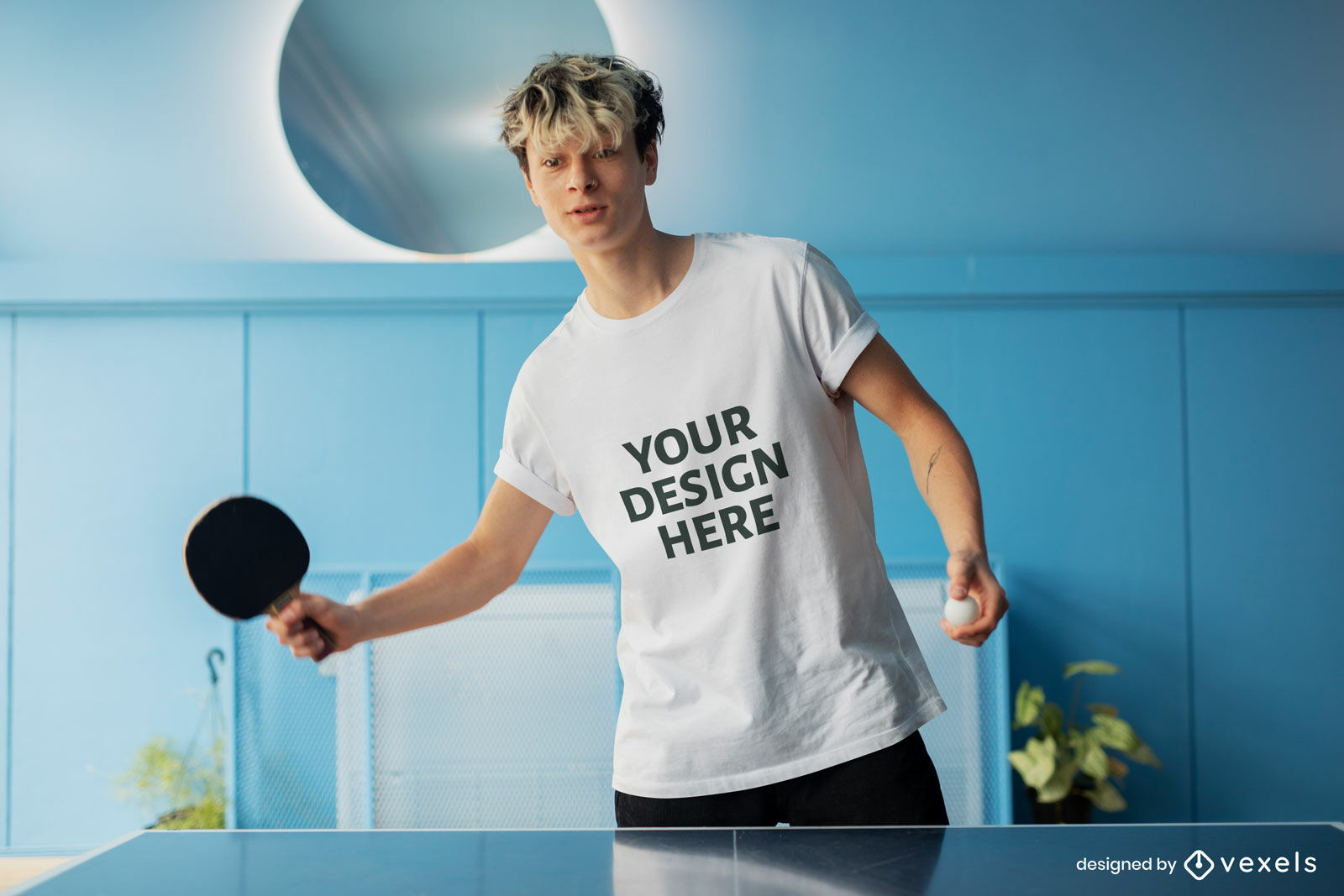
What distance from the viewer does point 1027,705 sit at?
96.0 inches

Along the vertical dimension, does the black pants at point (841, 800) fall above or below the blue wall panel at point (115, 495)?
below

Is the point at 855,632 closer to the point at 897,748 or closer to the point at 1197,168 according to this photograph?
the point at 897,748

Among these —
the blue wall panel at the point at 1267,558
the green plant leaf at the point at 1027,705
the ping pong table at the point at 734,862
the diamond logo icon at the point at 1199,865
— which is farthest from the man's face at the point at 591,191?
the blue wall panel at the point at 1267,558

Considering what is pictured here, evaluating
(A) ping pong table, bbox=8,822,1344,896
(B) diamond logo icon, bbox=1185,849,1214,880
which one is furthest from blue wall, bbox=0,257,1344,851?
(B) diamond logo icon, bbox=1185,849,1214,880

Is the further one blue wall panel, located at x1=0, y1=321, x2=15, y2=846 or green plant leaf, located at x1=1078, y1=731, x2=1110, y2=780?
blue wall panel, located at x1=0, y1=321, x2=15, y2=846

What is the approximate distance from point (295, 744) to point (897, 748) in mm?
1761

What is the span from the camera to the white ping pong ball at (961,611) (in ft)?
3.25

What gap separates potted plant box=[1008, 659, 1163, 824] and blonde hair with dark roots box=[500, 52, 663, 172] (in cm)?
177

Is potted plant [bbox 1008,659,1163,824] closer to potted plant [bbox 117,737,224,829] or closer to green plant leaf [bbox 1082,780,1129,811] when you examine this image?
green plant leaf [bbox 1082,780,1129,811]

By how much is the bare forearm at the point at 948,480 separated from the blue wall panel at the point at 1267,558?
1.77 meters

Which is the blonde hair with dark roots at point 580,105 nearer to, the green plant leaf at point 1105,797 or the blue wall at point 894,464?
the blue wall at point 894,464

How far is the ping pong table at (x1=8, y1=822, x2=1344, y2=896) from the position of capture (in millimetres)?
882

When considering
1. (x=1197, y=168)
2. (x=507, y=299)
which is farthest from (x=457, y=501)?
(x=1197, y=168)

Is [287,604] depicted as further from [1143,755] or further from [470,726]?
[1143,755]
